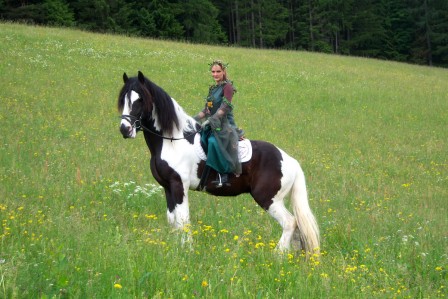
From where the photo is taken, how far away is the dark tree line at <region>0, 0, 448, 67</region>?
191 feet

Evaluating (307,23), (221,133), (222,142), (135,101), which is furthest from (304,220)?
(307,23)

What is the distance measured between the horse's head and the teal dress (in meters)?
0.94

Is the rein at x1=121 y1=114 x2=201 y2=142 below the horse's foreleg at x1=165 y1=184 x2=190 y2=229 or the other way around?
the other way around

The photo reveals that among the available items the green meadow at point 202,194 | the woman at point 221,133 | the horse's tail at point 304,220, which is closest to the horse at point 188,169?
the horse's tail at point 304,220

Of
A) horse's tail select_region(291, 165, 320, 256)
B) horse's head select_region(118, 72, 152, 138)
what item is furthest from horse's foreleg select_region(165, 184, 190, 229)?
horse's tail select_region(291, 165, 320, 256)

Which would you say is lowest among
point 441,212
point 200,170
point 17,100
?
point 441,212

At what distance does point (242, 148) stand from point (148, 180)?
4.23m

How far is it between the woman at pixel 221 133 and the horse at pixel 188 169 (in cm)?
21

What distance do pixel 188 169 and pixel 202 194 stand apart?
3.15 meters

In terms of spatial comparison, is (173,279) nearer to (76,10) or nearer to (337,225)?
(337,225)

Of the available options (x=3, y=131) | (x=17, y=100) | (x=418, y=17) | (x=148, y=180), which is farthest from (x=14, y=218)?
(x=418, y=17)

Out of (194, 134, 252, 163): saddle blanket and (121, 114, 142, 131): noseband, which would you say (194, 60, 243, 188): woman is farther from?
(121, 114, 142, 131): noseband

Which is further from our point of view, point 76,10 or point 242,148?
point 76,10

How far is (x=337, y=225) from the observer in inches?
323
